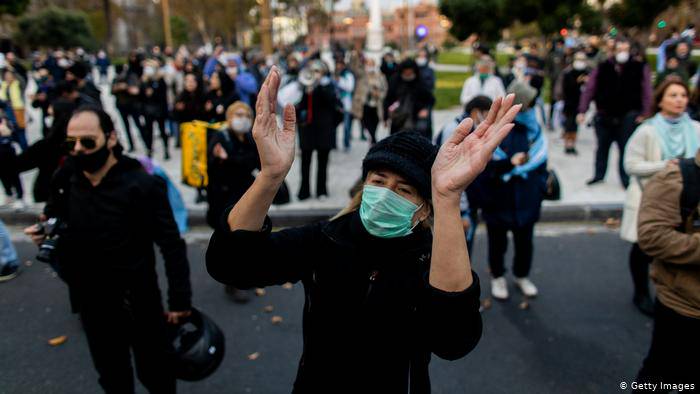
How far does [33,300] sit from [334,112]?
4200 millimetres

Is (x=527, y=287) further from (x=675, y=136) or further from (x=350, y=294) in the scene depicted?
(x=350, y=294)

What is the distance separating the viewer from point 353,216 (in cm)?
189

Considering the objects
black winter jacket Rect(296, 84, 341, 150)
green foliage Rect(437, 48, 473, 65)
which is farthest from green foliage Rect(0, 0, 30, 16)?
black winter jacket Rect(296, 84, 341, 150)

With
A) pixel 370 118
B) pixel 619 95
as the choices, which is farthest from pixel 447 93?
pixel 619 95

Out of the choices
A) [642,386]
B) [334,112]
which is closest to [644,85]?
[334,112]

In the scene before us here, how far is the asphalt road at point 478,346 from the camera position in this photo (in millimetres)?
3508

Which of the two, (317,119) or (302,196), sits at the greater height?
(317,119)

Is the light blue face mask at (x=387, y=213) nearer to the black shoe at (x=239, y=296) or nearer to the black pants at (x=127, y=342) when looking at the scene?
the black pants at (x=127, y=342)

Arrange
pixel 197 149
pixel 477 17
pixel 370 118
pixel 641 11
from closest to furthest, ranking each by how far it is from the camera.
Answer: pixel 197 149 < pixel 370 118 < pixel 641 11 < pixel 477 17

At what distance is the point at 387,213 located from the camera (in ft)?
5.76

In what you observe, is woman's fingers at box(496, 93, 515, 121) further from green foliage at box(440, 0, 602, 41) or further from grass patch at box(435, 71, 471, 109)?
green foliage at box(440, 0, 602, 41)

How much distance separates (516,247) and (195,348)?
284cm

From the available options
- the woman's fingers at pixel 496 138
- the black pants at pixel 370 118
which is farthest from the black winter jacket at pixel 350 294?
the black pants at pixel 370 118

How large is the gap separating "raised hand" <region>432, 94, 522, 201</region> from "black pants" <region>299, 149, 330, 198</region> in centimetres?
563
